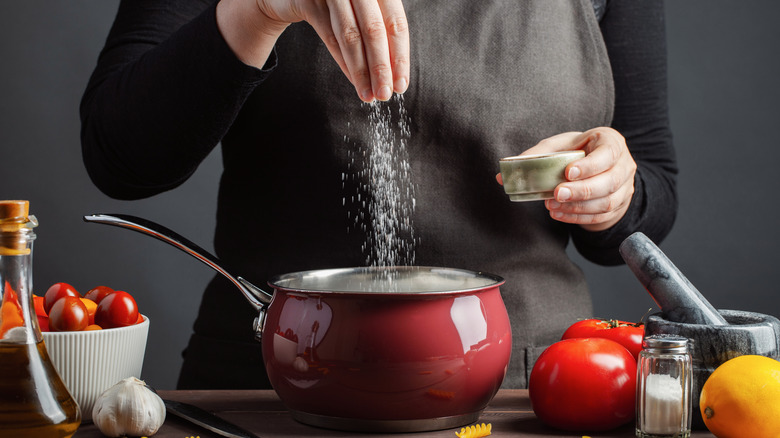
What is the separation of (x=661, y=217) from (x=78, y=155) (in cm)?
178

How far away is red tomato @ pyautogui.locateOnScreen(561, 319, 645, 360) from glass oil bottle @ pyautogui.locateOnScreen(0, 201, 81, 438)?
56 centimetres

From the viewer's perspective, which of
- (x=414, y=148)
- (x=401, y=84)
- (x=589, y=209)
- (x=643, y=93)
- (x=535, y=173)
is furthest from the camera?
(x=643, y=93)

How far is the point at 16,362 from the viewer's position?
0.64 m

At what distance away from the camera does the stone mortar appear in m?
0.72

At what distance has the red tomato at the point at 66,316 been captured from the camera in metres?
0.75

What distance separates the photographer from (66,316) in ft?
2.46

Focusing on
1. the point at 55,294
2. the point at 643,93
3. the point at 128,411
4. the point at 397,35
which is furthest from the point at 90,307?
the point at 643,93

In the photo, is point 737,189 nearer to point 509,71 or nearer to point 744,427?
point 509,71

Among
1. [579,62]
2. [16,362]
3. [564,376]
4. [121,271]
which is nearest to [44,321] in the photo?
[16,362]

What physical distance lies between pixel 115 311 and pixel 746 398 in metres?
0.59

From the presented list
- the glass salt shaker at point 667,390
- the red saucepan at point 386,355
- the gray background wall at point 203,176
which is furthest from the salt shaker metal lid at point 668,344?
the gray background wall at point 203,176

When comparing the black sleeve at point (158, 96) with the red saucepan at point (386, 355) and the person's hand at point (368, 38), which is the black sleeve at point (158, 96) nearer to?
the person's hand at point (368, 38)

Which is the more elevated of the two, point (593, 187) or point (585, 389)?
point (593, 187)

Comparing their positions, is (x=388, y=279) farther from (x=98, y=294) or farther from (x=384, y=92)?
(x=98, y=294)
